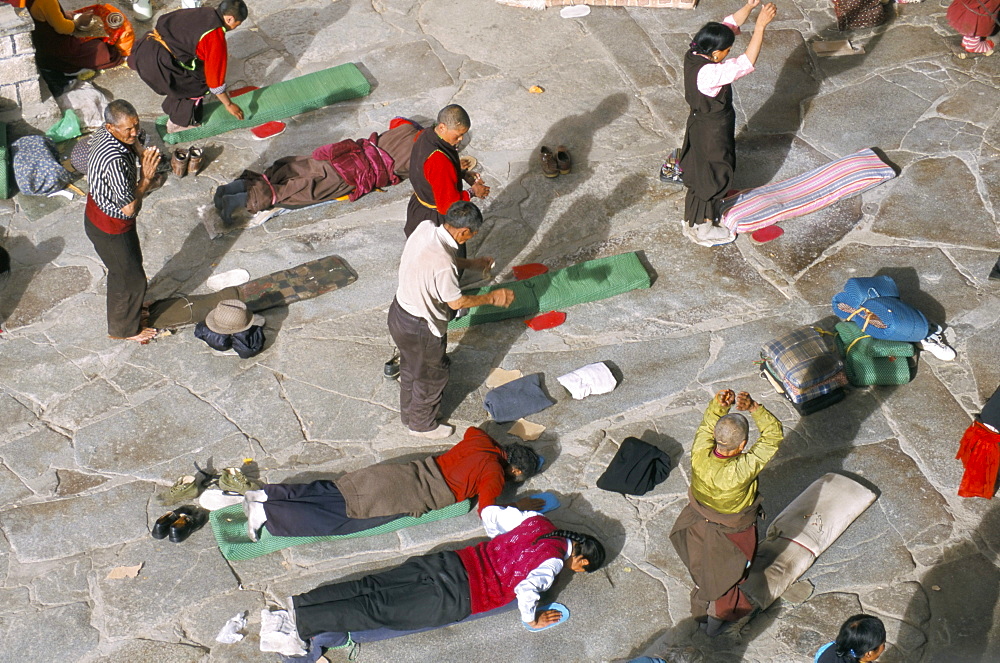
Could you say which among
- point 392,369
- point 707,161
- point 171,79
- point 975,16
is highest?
point 975,16

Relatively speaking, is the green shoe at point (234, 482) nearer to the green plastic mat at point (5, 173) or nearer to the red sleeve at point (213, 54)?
the green plastic mat at point (5, 173)

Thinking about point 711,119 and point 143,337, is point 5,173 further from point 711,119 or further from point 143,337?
point 711,119

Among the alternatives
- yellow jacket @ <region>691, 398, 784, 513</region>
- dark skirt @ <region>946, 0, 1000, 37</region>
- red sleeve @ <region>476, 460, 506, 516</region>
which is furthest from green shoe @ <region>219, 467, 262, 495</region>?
dark skirt @ <region>946, 0, 1000, 37</region>

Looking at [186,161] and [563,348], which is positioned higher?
[186,161]

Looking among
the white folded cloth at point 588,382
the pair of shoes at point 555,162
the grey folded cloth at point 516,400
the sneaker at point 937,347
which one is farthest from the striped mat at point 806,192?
the grey folded cloth at point 516,400

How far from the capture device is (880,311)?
22.9ft

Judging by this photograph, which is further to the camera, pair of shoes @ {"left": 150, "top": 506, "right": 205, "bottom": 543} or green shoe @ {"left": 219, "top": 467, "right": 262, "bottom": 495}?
green shoe @ {"left": 219, "top": 467, "right": 262, "bottom": 495}

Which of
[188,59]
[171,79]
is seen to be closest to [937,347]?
[188,59]

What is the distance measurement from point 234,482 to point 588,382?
255 centimetres

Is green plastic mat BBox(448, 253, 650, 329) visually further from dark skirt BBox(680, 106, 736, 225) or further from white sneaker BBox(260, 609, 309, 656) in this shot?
white sneaker BBox(260, 609, 309, 656)

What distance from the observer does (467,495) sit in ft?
20.2

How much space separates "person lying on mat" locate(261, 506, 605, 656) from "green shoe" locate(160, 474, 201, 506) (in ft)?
3.69

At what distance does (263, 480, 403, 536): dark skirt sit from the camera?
5.94 metres

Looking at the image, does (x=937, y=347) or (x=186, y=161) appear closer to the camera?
(x=937, y=347)
